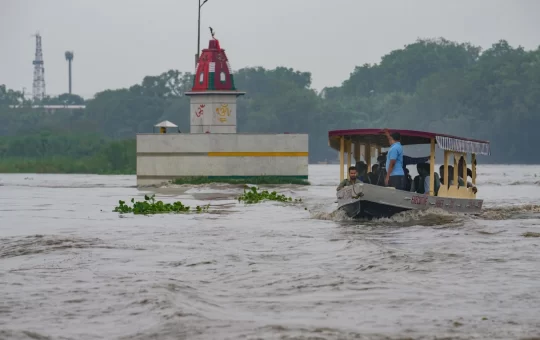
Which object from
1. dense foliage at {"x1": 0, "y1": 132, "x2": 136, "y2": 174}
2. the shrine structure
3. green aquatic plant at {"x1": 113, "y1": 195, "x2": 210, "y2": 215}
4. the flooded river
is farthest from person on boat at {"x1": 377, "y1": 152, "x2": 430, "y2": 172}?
dense foliage at {"x1": 0, "y1": 132, "x2": 136, "y2": 174}

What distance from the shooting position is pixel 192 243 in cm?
1838

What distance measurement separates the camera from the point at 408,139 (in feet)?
80.5

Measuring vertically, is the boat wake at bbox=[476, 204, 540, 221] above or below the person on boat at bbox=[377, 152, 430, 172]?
below

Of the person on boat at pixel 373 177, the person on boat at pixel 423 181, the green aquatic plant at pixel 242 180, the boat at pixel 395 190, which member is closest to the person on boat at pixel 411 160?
the person on boat at pixel 423 181

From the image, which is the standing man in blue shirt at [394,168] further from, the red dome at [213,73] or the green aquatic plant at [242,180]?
the red dome at [213,73]

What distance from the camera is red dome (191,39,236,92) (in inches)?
1911

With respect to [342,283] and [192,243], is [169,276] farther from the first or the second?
[192,243]

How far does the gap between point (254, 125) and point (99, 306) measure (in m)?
113

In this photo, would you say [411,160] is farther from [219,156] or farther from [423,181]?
[219,156]

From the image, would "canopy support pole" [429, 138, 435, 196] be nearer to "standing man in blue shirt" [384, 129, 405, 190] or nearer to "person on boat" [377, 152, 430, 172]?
"person on boat" [377, 152, 430, 172]

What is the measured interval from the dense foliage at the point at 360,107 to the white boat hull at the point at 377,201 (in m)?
87.2

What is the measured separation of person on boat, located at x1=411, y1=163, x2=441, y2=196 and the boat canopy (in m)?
0.56

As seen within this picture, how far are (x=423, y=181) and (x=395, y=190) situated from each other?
6.19 ft

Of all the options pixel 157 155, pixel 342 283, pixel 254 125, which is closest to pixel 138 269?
pixel 342 283
